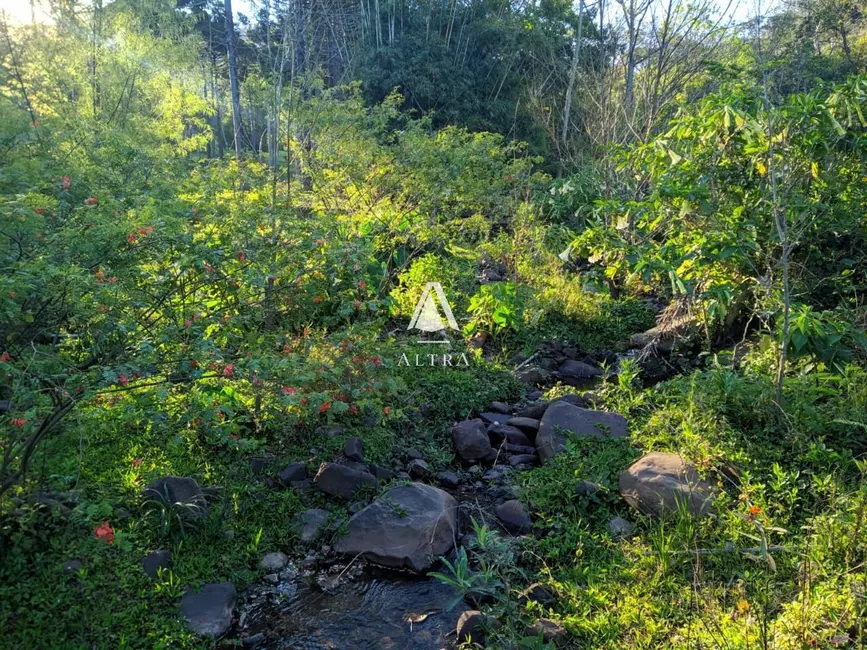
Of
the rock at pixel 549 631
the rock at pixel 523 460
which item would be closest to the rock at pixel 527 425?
the rock at pixel 523 460

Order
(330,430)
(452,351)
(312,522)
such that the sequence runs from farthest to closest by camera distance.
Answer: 1. (452,351)
2. (330,430)
3. (312,522)

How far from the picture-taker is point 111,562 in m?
2.67

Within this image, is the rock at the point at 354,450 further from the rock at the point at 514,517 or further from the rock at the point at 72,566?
the rock at the point at 72,566

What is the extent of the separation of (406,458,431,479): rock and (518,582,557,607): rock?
119cm

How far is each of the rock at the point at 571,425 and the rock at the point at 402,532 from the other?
1002 millimetres

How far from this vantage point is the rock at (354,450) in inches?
147

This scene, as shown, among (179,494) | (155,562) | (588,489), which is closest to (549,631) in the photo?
(588,489)

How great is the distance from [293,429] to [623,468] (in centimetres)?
205

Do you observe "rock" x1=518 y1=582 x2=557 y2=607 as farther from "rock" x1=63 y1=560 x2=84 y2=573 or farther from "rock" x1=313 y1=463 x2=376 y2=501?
"rock" x1=63 y1=560 x2=84 y2=573

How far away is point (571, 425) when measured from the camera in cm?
417

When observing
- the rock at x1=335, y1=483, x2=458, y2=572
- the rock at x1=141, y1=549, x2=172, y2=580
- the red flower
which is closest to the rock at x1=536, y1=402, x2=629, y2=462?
the rock at x1=335, y1=483, x2=458, y2=572

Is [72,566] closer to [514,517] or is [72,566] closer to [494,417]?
[514,517]

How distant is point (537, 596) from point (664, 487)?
952 millimetres

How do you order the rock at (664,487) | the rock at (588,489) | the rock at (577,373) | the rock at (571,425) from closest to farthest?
the rock at (664,487) < the rock at (588,489) < the rock at (571,425) < the rock at (577,373)
